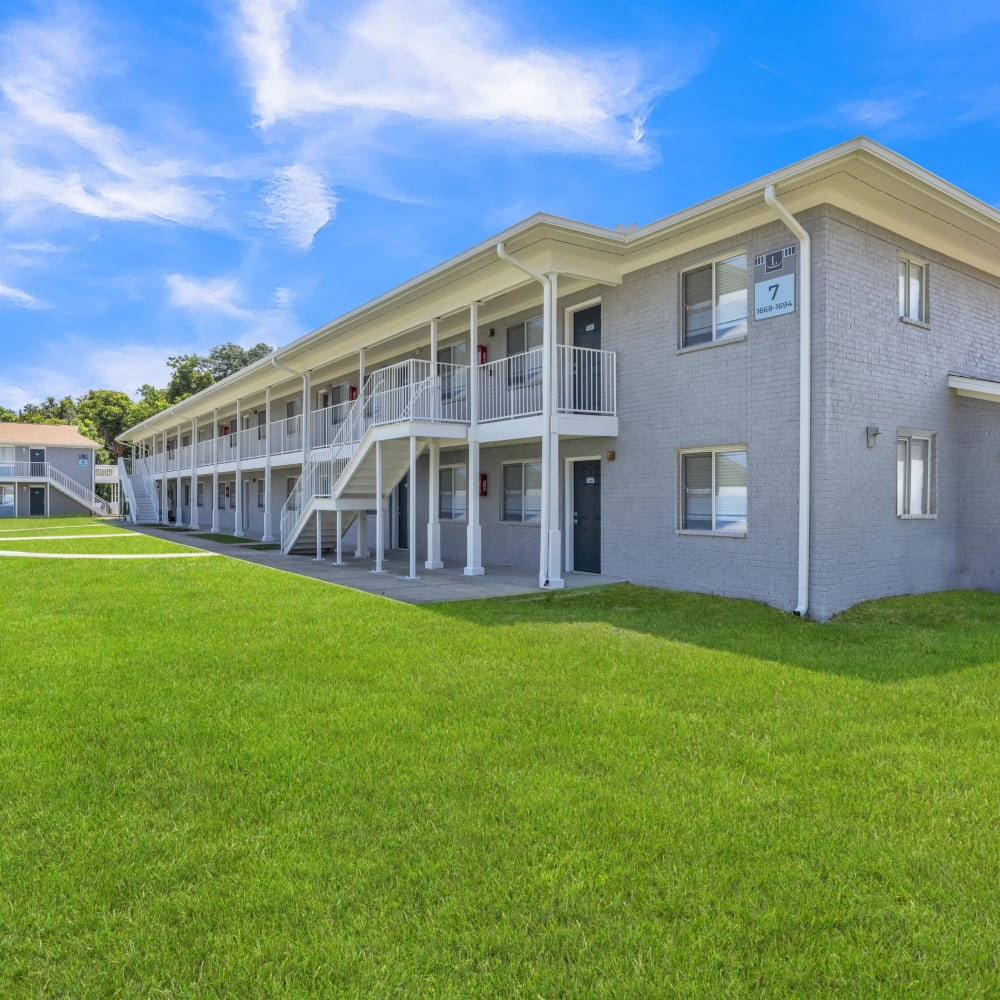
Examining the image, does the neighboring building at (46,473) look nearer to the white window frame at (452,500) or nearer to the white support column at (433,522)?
the white window frame at (452,500)

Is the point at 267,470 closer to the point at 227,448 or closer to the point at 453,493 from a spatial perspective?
the point at 227,448

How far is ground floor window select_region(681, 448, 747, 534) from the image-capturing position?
10.3m

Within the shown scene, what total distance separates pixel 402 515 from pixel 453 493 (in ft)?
9.05

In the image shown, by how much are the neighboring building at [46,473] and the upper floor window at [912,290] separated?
47267mm

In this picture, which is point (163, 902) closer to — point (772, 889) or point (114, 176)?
point (772, 889)

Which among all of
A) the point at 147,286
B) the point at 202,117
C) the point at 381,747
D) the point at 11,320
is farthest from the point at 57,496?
the point at 381,747

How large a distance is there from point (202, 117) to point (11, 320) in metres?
56.7

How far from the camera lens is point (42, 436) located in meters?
45.6


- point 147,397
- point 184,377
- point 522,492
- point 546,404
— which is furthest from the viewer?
point 147,397

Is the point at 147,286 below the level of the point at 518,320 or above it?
above

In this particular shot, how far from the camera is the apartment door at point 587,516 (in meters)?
12.9

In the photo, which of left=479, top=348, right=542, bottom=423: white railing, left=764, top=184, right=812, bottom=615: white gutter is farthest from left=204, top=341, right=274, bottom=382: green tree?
left=764, top=184, right=812, bottom=615: white gutter

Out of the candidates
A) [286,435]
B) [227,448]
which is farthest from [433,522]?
[227,448]

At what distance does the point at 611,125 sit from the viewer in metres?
15.7
